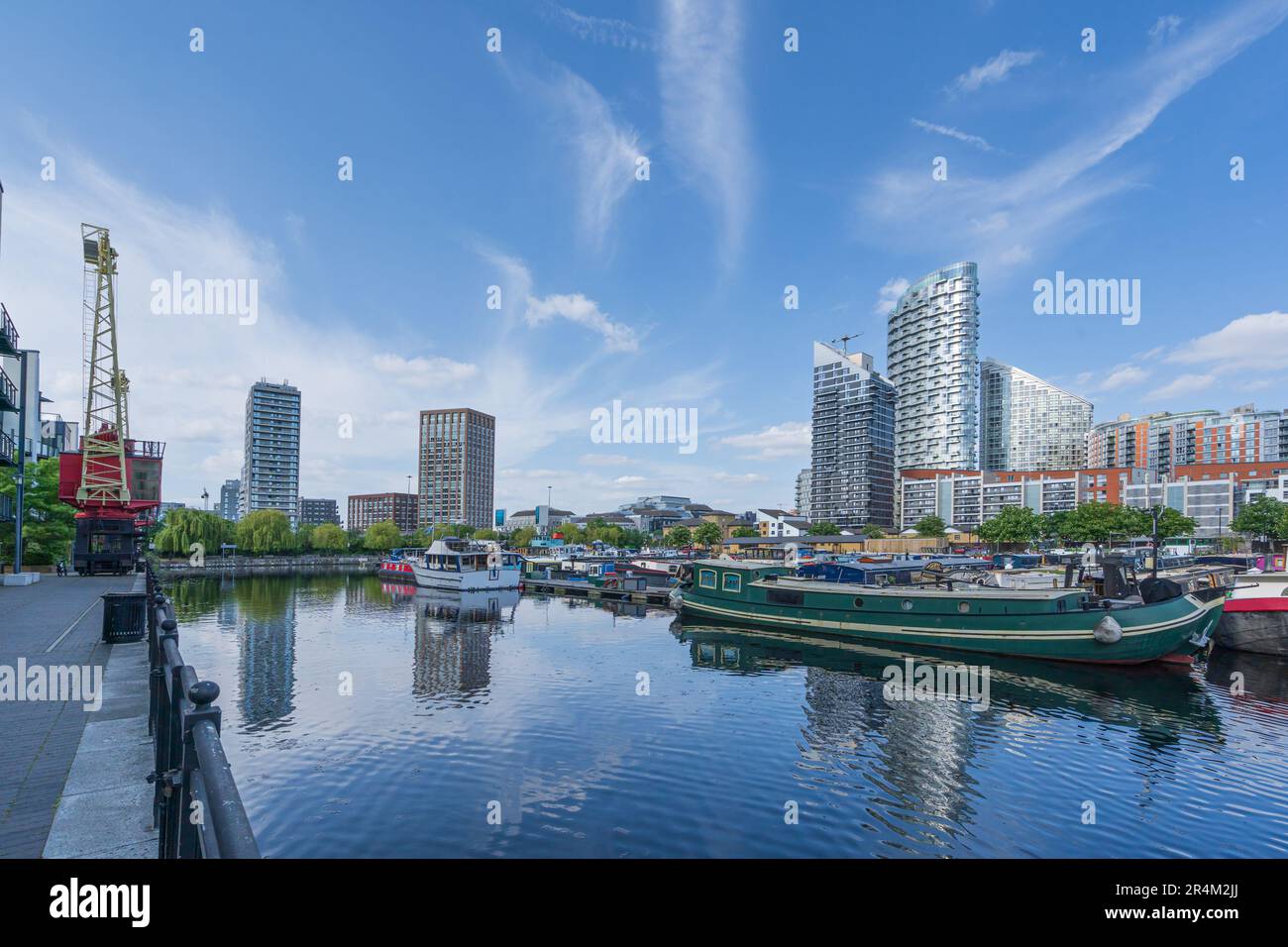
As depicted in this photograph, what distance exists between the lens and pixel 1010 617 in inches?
1227

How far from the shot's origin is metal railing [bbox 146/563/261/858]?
314cm

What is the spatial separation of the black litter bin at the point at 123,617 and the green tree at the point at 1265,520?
133 metres

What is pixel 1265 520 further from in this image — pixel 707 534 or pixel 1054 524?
pixel 707 534

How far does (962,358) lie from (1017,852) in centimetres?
20602

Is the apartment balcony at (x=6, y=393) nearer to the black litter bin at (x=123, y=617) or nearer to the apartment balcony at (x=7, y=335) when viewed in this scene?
the apartment balcony at (x=7, y=335)

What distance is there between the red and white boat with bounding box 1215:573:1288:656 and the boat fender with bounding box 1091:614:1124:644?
30.1 ft

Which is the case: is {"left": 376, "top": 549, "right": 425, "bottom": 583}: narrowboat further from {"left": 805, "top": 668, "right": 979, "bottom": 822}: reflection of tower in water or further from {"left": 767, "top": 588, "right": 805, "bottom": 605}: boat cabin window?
{"left": 805, "top": 668, "right": 979, "bottom": 822}: reflection of tower in water

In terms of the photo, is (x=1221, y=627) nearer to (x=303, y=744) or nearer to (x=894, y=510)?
(x=303, y=744)

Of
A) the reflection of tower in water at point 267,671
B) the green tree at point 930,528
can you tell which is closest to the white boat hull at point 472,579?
the reflection of tower in water at point 267,671

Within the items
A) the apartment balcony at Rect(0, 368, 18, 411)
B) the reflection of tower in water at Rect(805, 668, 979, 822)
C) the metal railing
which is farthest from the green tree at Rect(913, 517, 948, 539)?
the metal railing

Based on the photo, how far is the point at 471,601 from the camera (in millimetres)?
55375

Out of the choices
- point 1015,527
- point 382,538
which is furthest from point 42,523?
point 1015,527
